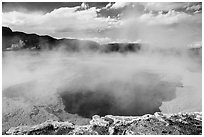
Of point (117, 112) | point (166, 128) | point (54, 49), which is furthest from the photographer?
point (54, 49)

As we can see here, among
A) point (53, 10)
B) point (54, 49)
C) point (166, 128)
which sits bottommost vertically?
point (166, 128)

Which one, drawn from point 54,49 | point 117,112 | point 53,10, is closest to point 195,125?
point 117,112

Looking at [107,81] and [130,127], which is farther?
[107,81]

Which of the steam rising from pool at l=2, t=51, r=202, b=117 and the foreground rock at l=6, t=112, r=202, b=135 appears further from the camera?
the steam rising from pool at l=2, t=51, r=202, b=117

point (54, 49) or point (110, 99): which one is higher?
point (54, 49)

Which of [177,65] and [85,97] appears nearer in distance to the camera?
[85,97]

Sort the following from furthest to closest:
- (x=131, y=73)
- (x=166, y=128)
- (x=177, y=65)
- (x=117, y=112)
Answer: (x=177, y=65)
(x=131, y=73)
(x=117, y=112)
(x=166, y=128)

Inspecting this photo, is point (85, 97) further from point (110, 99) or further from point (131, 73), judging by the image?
point (131, 73)

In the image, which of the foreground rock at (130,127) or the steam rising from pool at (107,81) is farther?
the steam rising from pool at (107,81)
